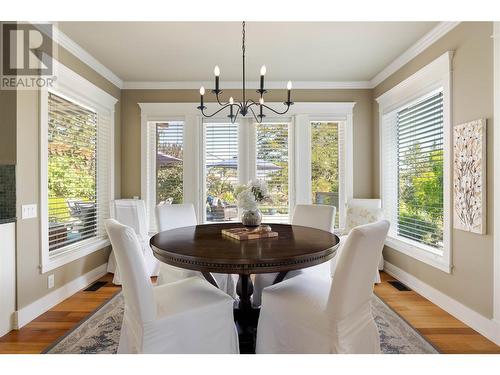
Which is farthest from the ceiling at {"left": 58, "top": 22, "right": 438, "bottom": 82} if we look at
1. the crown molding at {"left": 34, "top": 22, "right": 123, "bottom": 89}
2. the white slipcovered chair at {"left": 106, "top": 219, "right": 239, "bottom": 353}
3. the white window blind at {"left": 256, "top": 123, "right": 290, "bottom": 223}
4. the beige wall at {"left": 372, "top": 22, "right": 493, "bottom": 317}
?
the white slipcovered chair at {"left": 106, "top": 219, "right": 239, "bottom": 353}

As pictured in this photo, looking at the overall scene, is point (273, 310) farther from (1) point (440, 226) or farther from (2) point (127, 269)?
(1) point (440, 226)

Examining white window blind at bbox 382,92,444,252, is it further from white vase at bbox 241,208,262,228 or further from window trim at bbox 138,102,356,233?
white vase at bbox 241,208,262,228

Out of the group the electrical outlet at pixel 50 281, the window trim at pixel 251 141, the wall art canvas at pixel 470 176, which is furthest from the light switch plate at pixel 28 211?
the wall art canvas at pixel 470 176

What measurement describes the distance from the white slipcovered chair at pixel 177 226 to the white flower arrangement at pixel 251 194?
74 centimetres

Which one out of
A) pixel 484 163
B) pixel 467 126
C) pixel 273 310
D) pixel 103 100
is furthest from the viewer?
pixel 103 100

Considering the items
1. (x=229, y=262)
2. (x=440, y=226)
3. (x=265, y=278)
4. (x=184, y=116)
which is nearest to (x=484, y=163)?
(x=440, y=226)

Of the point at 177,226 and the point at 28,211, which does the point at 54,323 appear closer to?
the point at 28,211

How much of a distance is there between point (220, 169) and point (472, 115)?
3.05 metres

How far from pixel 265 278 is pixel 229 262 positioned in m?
1.07

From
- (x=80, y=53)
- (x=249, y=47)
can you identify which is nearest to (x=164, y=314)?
(x=249, y=47)

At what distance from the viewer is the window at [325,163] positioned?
4.49 m

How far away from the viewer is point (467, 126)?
2541 millimetres

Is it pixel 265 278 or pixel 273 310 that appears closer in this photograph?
pixel 273 310

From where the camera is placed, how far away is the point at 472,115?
2.53 metres
